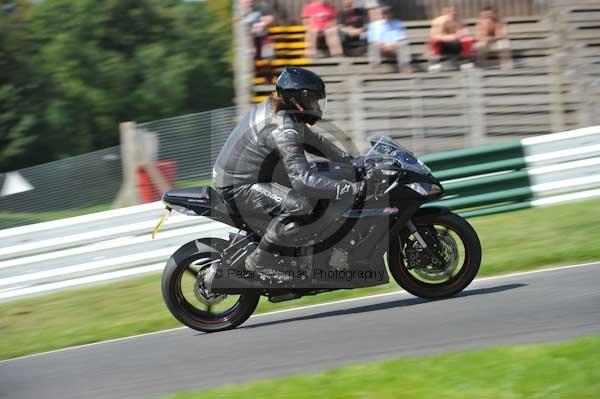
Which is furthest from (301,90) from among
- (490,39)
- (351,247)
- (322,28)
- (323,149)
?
(322,28)

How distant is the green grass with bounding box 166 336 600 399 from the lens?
15.2 ft

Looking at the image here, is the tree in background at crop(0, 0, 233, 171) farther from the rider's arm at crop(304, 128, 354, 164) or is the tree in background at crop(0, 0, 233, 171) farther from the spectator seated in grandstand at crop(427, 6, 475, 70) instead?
the rider's arm at crop(304, 128, 354, 164)

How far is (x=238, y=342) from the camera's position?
21.7 ft

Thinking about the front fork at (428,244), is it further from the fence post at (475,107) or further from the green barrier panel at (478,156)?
the fence post at (475,107)

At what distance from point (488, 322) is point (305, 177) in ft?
5.11

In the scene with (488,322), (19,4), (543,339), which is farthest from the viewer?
(19,4)

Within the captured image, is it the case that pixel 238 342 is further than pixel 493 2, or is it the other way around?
pixel 493 2

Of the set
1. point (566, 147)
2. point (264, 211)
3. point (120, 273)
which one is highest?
point (264, 211)

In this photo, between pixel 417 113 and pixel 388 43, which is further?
pixel 388 43

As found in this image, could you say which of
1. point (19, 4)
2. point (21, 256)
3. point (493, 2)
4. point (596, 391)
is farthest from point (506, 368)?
point (19, 4)

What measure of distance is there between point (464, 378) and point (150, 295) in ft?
15.3

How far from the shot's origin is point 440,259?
6.75m

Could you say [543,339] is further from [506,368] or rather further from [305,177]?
[305,177]

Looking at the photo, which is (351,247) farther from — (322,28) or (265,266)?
(322,28)
